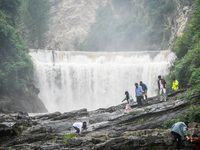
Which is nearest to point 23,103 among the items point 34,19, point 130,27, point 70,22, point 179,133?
point 179,133

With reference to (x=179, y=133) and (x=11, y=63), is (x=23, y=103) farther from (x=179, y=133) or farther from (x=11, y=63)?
(x=179, y=133)

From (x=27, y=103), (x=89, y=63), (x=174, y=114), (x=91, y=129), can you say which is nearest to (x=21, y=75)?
(x=27, y=103)

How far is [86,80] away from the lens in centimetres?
3872

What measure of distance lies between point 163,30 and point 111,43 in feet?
48.5

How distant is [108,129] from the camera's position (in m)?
13.0

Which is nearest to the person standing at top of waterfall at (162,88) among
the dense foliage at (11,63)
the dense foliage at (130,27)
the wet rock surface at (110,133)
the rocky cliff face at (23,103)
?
the wet rock surface at (110,133)

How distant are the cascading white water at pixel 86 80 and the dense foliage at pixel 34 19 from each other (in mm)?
23713

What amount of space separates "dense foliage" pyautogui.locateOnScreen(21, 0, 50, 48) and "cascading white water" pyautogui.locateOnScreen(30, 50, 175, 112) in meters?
23.7

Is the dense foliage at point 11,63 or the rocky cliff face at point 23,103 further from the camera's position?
the dense foliage at point 11,63

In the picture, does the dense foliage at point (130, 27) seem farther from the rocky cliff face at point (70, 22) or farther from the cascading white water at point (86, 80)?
the cascading white water at point (86, 80)

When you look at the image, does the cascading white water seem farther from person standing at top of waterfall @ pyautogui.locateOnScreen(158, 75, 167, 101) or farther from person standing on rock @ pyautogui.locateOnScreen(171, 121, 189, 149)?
person standing on rock @ pyautogui.locateOnScreen(171, 121, 189, 149)

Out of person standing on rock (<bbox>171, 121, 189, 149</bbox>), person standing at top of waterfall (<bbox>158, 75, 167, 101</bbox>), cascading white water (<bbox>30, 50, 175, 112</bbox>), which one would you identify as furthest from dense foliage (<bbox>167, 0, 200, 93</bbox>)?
cascading white water (<bbox>30, 50, 175, 112</bbox>)

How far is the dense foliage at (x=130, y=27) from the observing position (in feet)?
173

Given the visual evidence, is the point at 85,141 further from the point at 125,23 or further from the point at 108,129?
the point at 125,23
